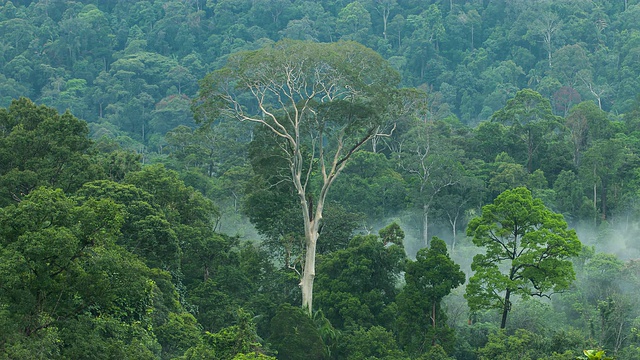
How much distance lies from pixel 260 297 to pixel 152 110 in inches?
2127

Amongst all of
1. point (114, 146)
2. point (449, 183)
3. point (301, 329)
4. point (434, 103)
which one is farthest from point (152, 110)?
point (301, 329)

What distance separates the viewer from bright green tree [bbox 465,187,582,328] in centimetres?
3262

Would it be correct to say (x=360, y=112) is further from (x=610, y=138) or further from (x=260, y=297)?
(x=610, y=138)

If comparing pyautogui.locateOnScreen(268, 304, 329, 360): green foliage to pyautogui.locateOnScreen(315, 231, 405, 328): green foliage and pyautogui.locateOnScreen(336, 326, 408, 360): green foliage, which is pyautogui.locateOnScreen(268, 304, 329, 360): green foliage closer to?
pyautogui.locateOnScreen(336, 326, 408, 360): green foliage

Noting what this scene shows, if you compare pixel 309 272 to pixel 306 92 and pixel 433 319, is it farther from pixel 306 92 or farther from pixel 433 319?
pixel 306 92

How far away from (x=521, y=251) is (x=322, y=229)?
1002 centimetres

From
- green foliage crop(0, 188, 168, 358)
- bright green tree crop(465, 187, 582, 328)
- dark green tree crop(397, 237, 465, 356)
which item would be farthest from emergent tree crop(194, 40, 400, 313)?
green foliage crop(0, 188, 168, 358)

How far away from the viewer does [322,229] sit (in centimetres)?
4131

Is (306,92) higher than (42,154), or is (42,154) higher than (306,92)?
(306,92)

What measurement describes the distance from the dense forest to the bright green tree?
2.4 inches

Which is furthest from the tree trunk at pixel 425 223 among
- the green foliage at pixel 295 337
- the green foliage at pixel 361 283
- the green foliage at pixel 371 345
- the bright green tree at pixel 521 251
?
the green foliage at pixel 371 345

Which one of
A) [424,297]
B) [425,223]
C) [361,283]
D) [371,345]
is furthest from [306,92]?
[425,223]

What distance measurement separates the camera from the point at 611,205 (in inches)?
2114

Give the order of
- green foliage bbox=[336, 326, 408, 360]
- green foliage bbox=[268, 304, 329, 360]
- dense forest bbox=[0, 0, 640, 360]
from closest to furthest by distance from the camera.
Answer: dense forest bbox=[0, 0, 640, 360] → green foliage bbox=[336, 326, 408, 360] → green foliage bbox=[268, 304, 329, 360]
